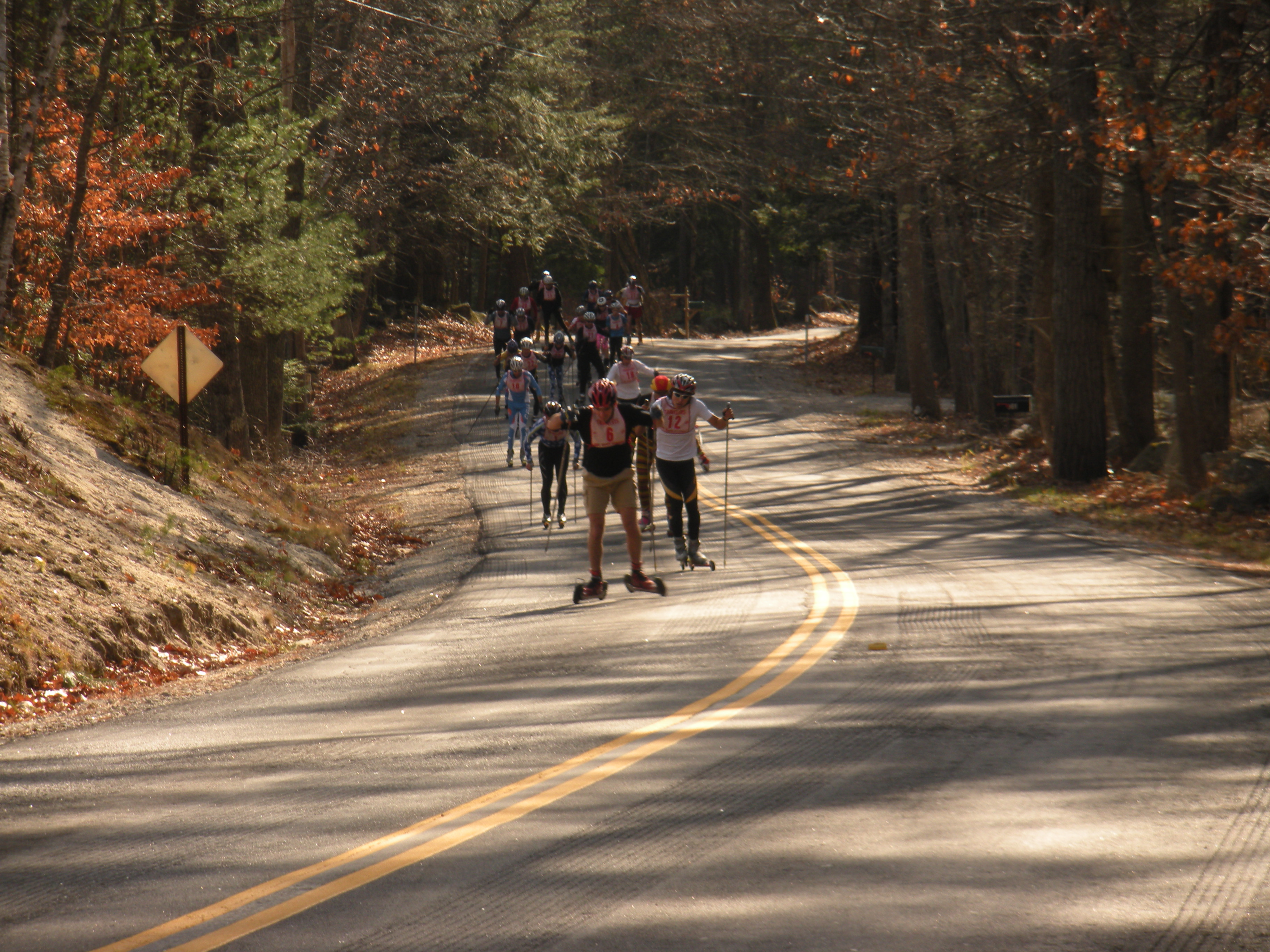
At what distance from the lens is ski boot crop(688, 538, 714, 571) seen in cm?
1386

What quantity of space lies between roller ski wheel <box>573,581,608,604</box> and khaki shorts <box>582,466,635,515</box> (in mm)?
737

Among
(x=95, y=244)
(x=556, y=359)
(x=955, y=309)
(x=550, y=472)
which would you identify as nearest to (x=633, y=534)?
(x=550, y=472)

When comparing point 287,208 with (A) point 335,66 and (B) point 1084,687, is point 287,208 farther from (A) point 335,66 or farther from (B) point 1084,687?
(B) point 1084,687

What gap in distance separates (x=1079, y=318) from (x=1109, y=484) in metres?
2.80

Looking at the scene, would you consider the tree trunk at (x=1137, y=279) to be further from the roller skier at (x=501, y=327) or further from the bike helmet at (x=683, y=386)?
the roller skier at (x=501, y=327)

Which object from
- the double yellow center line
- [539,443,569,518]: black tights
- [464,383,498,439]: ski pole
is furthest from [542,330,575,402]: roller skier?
the double yellow center line

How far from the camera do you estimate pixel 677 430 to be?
13758 millimetres

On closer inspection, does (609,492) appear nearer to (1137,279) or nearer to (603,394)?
(603,394)

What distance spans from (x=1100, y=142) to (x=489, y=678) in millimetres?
11568

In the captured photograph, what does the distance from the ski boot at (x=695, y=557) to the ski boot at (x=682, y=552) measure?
4 cm

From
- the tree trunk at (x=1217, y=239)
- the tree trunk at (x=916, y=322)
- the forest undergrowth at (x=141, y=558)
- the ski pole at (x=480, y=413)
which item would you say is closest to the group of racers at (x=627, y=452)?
the forest undergrowth at (x=141, y=558)

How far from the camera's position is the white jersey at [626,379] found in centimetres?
1802

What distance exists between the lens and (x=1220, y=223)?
15.2m

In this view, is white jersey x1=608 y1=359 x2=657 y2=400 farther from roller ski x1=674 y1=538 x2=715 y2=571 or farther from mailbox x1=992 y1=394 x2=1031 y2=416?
mailbox x1=992 y1=394 x2=1031 y2=416
